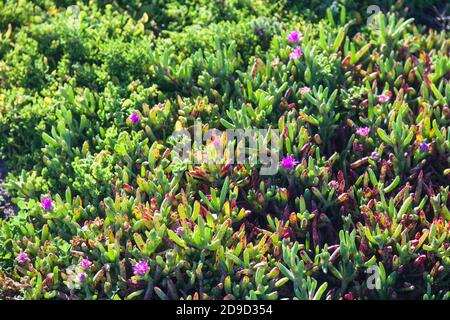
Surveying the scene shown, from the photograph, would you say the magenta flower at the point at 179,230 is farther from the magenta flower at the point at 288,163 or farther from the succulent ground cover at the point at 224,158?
the magenta flower at the point at 288,163

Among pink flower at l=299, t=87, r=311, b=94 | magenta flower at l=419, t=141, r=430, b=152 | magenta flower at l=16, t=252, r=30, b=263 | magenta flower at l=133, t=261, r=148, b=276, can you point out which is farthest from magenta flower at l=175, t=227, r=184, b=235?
magenta flower at l=419, t=141, r=430, b=152

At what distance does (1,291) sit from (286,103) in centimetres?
178

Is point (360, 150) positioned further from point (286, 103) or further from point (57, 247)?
point (57, 247)

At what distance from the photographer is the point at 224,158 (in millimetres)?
3771

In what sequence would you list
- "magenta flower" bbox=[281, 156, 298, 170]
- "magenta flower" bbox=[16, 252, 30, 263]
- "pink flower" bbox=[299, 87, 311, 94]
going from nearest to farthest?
"magenta flower" bbox=[16, 252, 30, 263]
"magenta flower" bbox=[281, 156, 298, 170]
"pink flower" bbox=[299, 87, 311, 94]

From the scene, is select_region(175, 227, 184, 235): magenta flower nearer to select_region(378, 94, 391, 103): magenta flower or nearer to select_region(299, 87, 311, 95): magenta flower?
select_region(299, 87, 311, 95): magenta flower

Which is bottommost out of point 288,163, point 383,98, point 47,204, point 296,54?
point 47,204

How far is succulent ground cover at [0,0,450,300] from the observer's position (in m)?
3.47

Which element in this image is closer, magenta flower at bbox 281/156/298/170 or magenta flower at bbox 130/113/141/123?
magenta flower at bbox 281/156/298/170

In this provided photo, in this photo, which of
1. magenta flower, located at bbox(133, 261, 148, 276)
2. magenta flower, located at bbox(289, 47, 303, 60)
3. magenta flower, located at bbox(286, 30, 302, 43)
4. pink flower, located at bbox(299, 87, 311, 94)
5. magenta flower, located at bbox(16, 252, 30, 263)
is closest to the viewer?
magenta flower, located at bbox(133, 261, 148, 276)

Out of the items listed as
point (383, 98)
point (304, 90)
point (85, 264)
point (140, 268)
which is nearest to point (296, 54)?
point (304, 90)

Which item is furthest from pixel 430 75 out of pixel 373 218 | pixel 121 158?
pixel 121 158

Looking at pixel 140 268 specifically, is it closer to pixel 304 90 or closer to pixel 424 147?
pixel 304 90

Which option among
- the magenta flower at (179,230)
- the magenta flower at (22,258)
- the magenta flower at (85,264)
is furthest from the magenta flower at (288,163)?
the magenta flower at (22,258)
